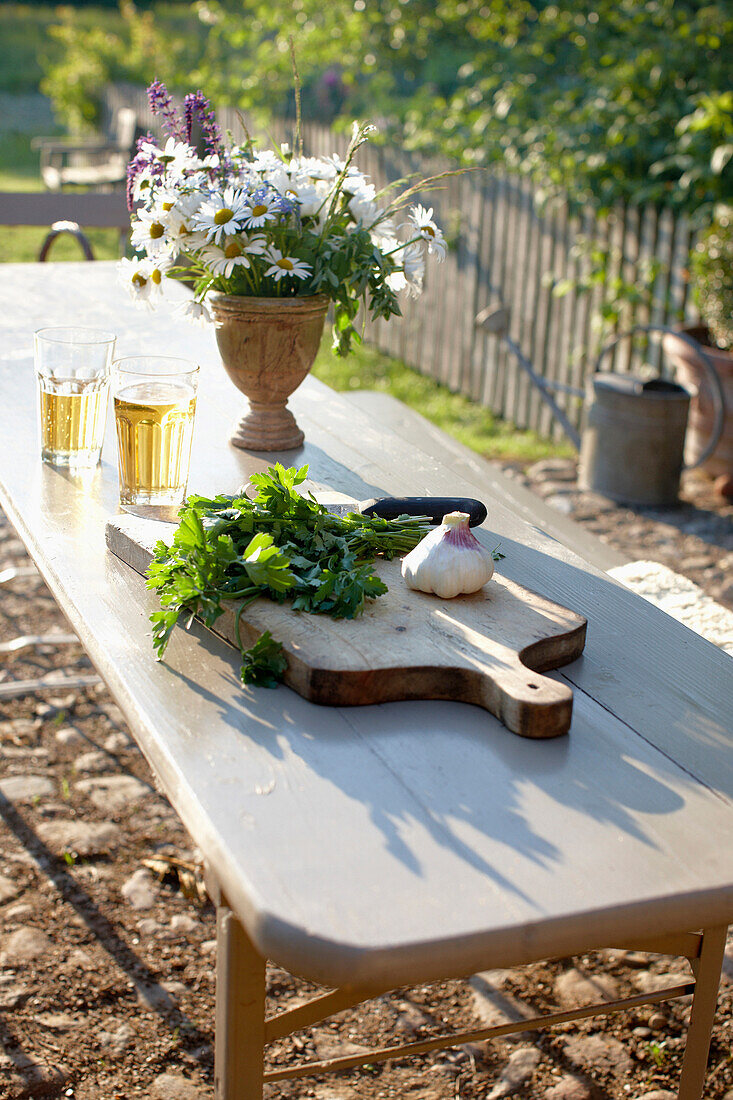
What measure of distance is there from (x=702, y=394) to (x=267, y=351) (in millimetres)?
3176

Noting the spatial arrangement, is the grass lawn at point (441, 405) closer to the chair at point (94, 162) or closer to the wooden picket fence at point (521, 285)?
the wooden picket fence at point (521, 285)

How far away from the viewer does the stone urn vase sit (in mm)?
1962

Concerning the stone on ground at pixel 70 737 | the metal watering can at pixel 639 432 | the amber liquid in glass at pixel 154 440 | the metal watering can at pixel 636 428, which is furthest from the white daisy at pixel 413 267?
the metal watering can at pixel 639 432

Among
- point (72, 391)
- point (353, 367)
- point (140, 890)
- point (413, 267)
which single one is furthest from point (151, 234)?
point (353, 367)

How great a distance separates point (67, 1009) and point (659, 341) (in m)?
4.09

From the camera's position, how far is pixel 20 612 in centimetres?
381

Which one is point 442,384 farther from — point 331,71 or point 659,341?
point 331,71

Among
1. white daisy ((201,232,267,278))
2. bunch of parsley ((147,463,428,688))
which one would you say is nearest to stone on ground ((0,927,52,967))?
bunch of parsley ((147,463,428,688))

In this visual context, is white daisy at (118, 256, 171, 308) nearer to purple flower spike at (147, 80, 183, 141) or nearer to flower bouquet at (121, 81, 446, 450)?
flower bouquet at (121, 81, 446, 450)

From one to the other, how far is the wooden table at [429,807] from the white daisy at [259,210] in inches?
21.8

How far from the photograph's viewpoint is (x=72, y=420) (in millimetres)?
1969

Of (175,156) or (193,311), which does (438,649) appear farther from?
(175,156)

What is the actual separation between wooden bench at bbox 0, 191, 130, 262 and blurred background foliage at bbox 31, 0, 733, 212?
2458mm

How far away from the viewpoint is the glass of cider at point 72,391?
1.89 meters
